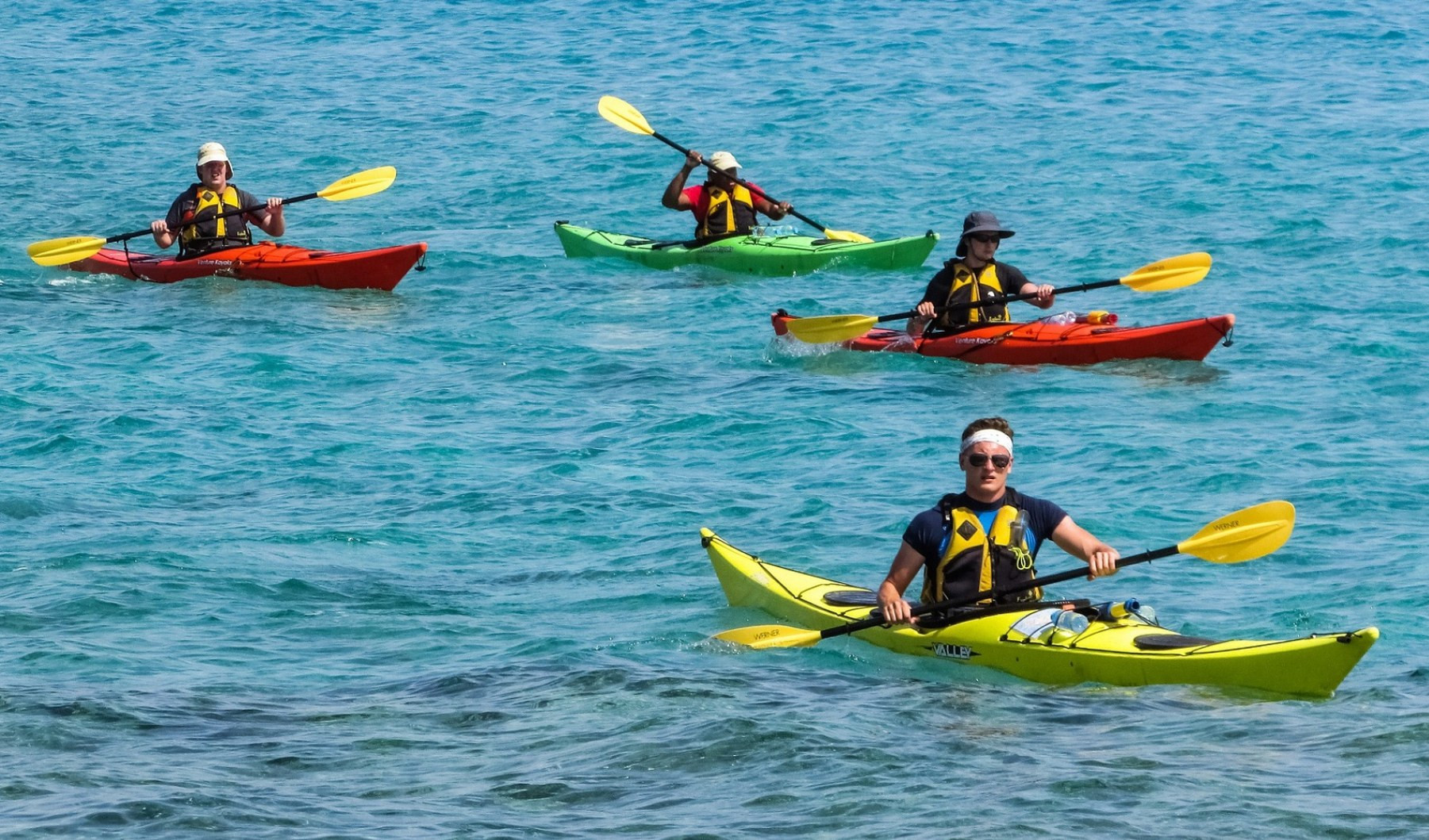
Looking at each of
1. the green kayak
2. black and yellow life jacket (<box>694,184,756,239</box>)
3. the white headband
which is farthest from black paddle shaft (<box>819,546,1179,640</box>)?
black and yellow life jacket (<box>694,184,756,239</box>)

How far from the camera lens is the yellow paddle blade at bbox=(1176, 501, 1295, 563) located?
7430 millimetres

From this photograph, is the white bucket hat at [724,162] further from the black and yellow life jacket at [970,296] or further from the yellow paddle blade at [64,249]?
the yellow paddle blade at [64,249]

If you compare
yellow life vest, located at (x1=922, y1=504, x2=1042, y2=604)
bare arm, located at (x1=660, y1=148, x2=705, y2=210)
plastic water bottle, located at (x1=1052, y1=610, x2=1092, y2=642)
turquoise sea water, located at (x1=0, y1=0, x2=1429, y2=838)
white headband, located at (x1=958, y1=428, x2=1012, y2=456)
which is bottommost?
turquoise sea water, located at (x1=0, y1=0, x2=1429, y2=838)

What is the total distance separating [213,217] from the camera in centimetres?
1582

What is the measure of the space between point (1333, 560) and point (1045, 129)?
49.4 ft

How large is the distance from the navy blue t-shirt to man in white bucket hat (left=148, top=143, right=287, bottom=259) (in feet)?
31.6

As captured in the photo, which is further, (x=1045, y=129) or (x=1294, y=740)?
(x=1045, y=129)

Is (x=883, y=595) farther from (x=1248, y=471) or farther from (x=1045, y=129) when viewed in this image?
(x=1045, y=129)

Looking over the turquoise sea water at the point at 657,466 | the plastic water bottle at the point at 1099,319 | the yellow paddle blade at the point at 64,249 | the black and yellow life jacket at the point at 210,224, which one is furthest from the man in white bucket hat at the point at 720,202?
the yellow paddle blade at the point at 64,249

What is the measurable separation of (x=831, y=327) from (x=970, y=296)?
1036 millimetres

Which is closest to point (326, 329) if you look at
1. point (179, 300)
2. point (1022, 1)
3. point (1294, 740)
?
point (179, 300)

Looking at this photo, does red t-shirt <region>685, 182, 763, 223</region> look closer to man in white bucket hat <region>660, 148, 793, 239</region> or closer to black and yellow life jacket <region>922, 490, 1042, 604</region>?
man in white bucket hat <region>660, 148, 793, 239</region>

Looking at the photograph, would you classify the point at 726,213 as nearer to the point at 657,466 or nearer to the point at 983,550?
the point at 657,466

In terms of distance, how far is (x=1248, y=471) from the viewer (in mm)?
11023
